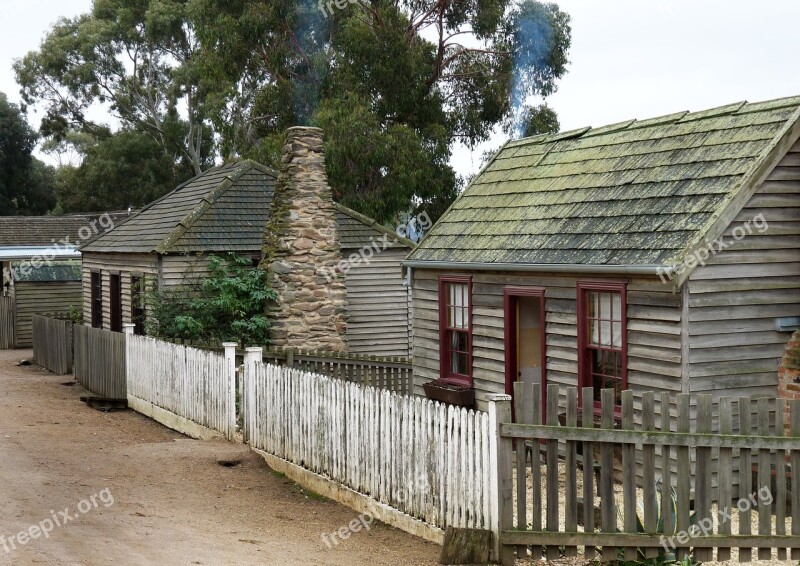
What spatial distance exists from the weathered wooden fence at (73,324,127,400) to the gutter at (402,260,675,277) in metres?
7.42

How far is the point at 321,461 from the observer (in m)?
12.1

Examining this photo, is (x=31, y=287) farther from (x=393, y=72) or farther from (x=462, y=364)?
(x=462, y=364)

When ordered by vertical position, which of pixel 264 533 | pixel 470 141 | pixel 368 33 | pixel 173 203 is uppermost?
pixel 368 33

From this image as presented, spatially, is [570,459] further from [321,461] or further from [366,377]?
[366,377]

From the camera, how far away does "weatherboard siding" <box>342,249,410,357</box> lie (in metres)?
24.6

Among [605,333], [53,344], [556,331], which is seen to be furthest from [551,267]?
[53,344]

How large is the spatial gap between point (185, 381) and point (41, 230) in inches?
1022

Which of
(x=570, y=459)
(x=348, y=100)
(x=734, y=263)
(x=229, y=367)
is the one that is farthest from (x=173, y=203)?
(x=570, y=459)

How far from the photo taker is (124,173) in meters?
57.1

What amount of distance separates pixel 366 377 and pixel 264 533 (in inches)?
337

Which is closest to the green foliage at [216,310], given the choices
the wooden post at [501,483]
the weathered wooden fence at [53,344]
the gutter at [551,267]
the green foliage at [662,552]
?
the weathered wooden fence at [53,344]

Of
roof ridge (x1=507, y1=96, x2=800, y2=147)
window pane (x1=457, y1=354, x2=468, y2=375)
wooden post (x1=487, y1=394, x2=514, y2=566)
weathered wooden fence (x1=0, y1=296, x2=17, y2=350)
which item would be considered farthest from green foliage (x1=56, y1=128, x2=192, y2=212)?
wooden post (x1=487, y1=394, x2=514, y2=566)

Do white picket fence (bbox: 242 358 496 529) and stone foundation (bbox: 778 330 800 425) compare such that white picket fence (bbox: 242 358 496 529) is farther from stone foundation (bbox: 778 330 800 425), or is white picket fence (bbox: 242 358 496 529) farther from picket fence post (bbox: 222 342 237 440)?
stone foundation (bbox: 778 330 800 425)

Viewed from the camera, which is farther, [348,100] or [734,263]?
[348,100]
